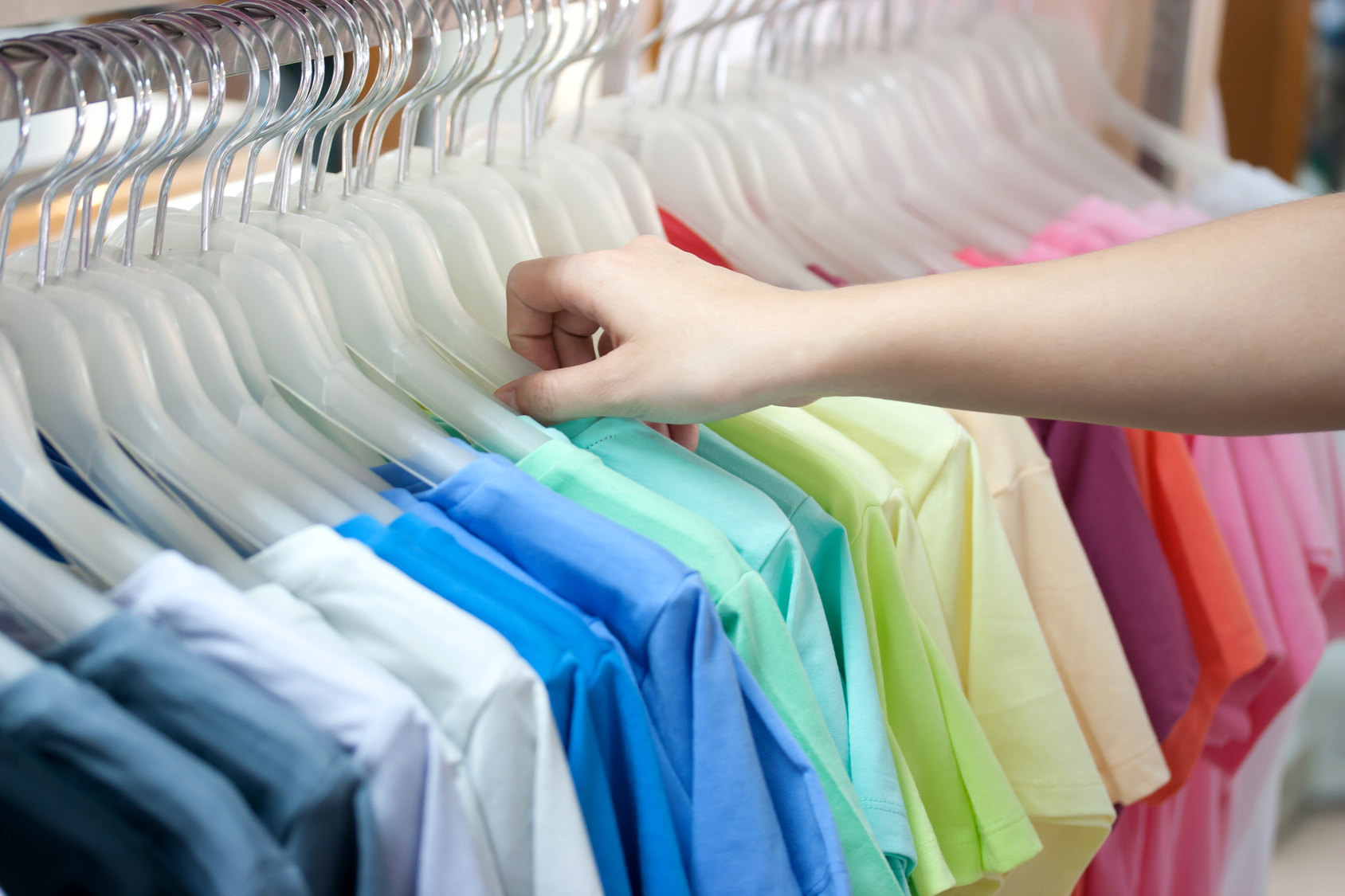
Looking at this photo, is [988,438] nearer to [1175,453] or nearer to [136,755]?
[1175,453]

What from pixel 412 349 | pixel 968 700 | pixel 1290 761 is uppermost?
pixel 412 349

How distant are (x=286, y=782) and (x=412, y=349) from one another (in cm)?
30

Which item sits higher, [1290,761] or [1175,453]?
[1175,453]

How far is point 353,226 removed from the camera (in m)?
0.66

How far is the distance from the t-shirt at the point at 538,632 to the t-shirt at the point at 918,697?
0.66ft

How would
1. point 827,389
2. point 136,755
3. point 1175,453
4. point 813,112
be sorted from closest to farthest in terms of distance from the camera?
point 136,755
point 827,389
point 1175,453
point 813,112

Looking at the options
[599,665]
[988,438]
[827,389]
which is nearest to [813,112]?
[988,438]

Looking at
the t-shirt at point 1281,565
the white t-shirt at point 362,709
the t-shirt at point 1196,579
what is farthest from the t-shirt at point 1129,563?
the white t-shirt at point 362,709

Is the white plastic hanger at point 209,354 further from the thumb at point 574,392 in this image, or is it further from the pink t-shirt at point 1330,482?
the pink t-shirt at point 1330,482

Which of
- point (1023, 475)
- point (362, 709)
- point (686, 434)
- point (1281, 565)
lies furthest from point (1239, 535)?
point (362, 709)

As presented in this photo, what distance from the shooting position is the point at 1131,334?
557mm

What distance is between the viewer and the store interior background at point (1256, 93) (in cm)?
139

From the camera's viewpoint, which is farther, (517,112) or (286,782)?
(517,112)

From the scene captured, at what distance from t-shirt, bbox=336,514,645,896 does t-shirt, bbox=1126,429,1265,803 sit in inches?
22.0
